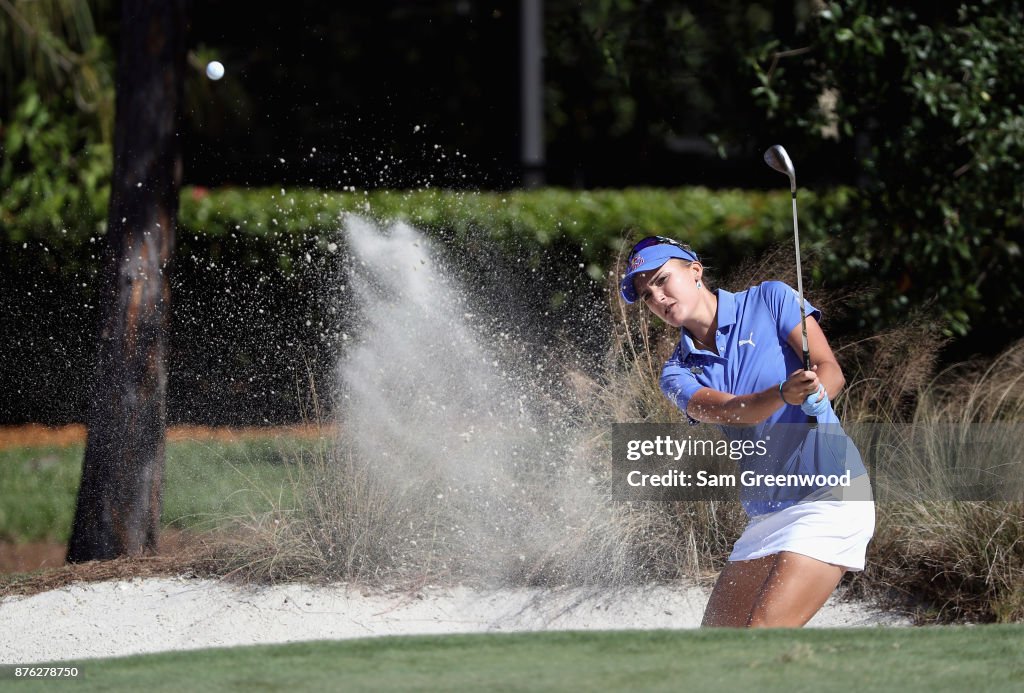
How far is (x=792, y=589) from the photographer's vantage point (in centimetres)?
425

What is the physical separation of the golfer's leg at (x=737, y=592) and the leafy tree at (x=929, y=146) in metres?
3.73

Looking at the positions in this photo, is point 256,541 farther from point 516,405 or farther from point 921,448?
point 921,448

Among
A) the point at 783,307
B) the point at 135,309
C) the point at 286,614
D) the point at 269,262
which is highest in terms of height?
the point at 269,262

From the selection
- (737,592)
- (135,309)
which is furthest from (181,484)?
(737,592)

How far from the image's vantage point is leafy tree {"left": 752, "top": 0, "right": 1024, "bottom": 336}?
817cm

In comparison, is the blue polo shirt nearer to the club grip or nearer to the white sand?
the club grip

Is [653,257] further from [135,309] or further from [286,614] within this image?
[135,309]

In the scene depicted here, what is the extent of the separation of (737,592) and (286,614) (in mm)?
2231

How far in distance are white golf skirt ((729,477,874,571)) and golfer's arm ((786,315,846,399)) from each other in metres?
0.36

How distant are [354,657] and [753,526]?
1.46 metres

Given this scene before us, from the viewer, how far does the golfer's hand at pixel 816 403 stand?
4.04 meters

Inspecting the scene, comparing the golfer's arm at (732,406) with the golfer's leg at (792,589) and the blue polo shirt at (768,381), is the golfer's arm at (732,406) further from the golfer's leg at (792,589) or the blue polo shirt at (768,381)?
the golfer's leg at (792,589)

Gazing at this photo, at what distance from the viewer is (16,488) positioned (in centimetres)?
904

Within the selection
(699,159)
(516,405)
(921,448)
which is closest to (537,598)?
(516,405)
